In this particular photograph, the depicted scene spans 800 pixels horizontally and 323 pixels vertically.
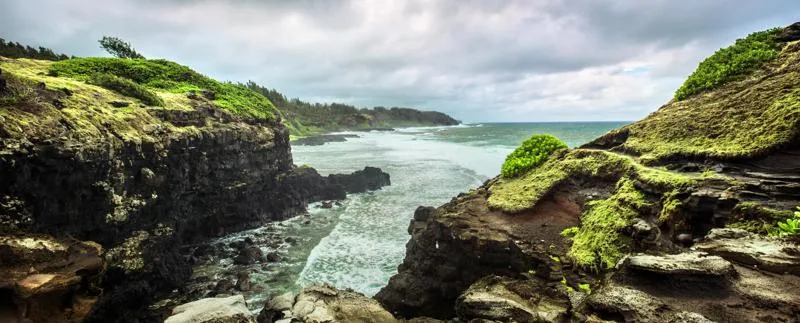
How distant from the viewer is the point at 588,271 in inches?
357

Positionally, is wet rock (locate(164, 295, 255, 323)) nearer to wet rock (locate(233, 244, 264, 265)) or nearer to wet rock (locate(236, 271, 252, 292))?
wet rock (locate(236, 271, 252, 292))

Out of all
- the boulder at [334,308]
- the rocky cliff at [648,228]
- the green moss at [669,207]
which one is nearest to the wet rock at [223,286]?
the rocky cliff at [648,228]

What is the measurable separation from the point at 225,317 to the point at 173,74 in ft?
101

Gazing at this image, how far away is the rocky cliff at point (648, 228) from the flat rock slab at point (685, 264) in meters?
0.02

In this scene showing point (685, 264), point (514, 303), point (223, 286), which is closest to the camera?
point (685, 264)

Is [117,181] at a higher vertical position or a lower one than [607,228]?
higher

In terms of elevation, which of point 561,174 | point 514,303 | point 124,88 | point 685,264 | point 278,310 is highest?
point 124,88

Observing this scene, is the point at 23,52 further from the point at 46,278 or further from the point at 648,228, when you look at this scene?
the point at 648,228

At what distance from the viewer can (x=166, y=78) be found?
104ft

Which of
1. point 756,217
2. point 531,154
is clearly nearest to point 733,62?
point 531,154

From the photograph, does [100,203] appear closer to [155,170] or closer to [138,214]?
[138,214]

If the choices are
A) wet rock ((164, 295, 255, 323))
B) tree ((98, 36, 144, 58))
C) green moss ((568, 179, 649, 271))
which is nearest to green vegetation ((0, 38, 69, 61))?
tree ((98, 36, 144, 58))

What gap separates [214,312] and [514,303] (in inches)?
241

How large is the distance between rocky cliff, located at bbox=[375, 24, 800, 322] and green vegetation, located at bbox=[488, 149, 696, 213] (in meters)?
0.05
